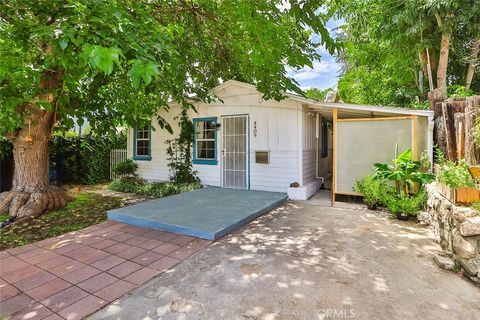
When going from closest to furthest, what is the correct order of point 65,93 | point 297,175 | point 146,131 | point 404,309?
point 404,309
point 65,93
point 297,175
point 146,131

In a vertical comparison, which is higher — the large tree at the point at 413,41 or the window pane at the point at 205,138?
the large tree at the point at 413,41

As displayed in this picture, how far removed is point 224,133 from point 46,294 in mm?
5623

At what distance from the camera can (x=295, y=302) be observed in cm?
231

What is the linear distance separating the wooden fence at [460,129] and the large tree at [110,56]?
2.59 meters

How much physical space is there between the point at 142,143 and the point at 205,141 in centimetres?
254

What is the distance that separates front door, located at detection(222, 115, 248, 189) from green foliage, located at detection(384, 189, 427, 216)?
3555 mm

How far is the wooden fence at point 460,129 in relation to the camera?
3.93 metres

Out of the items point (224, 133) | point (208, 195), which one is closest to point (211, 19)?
point (224, 133)

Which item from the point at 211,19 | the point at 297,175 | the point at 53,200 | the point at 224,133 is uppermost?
the point at 211,19

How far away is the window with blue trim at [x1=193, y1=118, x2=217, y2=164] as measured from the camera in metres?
7.68

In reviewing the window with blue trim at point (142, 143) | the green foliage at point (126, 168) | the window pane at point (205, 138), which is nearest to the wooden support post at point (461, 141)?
the window pane at point (205, 138)

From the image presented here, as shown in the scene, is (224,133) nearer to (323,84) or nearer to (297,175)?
(297,175)

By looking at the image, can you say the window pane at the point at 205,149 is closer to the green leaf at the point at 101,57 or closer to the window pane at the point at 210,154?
the window pane at the point at 210,154

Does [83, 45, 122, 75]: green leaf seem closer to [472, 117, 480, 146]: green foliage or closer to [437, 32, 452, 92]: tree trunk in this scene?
[472, 117, 480, 146]: green foliage
